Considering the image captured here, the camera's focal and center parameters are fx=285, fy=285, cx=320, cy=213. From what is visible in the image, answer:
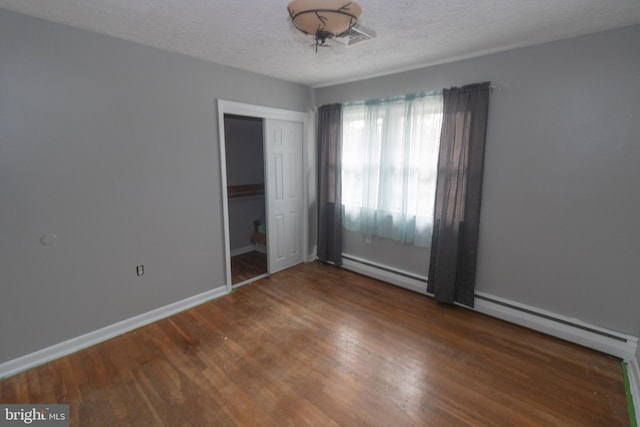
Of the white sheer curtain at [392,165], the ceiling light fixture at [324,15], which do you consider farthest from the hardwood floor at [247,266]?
the ceiling light fixture at [324,15]

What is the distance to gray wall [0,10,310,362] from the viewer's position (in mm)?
2064

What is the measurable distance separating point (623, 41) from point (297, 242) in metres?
3.82

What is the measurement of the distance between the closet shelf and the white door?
1.19 metres

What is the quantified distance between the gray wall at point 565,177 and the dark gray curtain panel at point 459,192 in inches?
4.0

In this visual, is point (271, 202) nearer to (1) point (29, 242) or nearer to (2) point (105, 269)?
(2) point (105, 269)

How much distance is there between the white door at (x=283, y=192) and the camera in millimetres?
3758

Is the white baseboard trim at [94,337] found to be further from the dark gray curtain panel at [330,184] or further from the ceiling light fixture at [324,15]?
the ceiling light fixture at [324,15]

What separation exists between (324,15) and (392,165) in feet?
7.71

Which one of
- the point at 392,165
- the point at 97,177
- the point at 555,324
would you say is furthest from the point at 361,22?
the point at 555,324

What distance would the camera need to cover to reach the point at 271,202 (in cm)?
384

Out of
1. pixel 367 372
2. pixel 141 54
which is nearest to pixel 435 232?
pixel 367 372

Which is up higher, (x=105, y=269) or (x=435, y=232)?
(x=435, y=232)

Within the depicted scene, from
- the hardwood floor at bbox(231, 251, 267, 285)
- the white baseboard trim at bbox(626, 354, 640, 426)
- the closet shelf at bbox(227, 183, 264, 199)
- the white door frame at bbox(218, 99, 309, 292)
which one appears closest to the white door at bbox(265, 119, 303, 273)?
the white door frame at bbox(218, 99, 309, 292)

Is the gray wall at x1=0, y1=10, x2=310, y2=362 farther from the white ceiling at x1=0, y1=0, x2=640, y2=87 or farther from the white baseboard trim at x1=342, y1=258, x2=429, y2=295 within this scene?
the white baseboard trim at x1=342, y1=258, x2=429, y2=295
